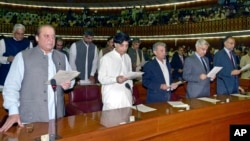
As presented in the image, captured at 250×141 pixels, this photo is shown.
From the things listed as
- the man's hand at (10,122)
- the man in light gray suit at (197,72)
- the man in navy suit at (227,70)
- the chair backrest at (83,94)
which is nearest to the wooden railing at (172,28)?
the man in navy suit at (227,70)

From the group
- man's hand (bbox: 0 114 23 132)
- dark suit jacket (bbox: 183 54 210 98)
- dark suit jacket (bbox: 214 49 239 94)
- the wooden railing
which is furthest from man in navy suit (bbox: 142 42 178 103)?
the wooden railing

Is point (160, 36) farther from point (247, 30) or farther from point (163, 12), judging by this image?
point (247, 30)

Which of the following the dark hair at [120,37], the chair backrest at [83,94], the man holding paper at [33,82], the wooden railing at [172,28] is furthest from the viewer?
the wooden railing at [172,28]

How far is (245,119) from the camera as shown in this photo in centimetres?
338

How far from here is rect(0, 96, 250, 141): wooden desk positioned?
6.59ft

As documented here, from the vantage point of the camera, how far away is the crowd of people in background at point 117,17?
11.8 metres

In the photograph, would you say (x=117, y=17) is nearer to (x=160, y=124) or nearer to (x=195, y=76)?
(x=195, y=76)

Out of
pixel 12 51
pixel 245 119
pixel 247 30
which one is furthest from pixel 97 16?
pixel 245 119

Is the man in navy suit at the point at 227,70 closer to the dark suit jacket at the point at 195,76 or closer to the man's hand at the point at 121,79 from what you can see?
the dark suit jacket at the point at 195,76

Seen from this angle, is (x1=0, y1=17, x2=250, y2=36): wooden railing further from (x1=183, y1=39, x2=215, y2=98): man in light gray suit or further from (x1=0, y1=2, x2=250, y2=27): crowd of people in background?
(x1=183, y1=39, x2=215, y2=98): man in light gray suit

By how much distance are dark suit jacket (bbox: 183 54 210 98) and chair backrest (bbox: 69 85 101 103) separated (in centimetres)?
119

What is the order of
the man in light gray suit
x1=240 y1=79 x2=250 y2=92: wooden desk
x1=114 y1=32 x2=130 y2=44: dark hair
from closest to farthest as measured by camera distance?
x1=114 y1=32 x2=130 y2=44: dark hair
the man in light gray suit
x1=240 y1=79 x2=250 y2=92: wooden desk

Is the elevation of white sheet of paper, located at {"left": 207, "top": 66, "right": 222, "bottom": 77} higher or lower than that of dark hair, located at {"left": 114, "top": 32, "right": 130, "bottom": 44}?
lower

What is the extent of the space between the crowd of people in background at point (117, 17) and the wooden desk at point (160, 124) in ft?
27.8
